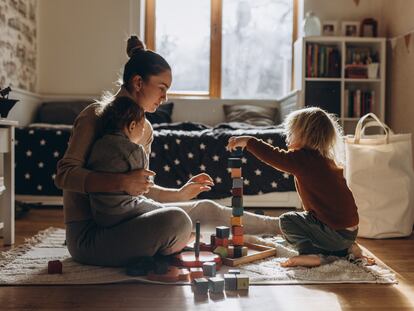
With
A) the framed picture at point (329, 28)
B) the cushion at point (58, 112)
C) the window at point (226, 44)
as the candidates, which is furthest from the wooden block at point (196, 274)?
the framed picture at point (329, 28)

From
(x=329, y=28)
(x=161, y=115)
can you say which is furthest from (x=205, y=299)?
(x=329, y=28)

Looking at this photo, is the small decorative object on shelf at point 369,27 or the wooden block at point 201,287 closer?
the wooden block at point 201,287

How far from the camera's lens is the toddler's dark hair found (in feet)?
5.25

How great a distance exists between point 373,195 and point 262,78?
212cm

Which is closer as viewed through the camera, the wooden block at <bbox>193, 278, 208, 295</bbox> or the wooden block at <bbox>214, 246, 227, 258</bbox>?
the wooden block at <bbox>193, 278, 208, 295</bbox>

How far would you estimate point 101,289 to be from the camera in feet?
4.86

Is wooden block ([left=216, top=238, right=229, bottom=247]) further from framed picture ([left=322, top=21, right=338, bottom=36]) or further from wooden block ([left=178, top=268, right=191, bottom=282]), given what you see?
framed picture ([left=322, top=21, right=338, bottom=36])

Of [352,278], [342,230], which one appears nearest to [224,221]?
[342,230]

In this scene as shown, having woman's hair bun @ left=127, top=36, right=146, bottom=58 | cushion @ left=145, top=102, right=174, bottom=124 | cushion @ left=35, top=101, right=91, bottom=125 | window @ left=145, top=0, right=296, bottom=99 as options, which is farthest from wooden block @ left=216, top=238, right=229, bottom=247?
window @ left=145, top=0, right=296, bottom=99

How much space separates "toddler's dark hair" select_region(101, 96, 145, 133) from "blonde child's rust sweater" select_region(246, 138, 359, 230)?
1.56 feet

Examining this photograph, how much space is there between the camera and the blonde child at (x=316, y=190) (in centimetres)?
184

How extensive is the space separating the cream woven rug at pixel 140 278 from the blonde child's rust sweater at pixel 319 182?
160mm

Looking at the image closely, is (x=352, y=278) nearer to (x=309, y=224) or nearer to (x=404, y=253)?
(x=309, y=224)

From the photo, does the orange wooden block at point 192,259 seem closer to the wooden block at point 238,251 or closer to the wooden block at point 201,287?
the wooden block at point 238,251
